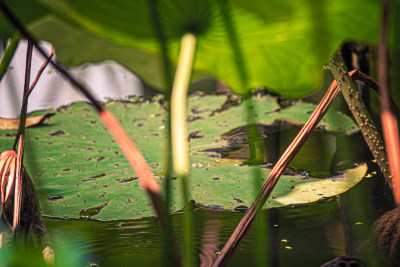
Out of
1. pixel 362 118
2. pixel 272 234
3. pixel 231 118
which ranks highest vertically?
pixel 231 118

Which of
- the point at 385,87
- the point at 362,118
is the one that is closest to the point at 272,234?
the point at 362,118

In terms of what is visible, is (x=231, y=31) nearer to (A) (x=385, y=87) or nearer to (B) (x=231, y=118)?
(A) (x=385, y=87)

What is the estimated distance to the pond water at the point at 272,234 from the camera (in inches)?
14.8

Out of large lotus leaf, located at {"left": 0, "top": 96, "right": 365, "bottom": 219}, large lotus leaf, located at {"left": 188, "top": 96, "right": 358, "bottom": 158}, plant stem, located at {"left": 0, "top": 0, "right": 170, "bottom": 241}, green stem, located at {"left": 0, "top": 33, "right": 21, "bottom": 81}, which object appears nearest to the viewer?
plant stem, located at {"left": 0, "top": 0, "right": 170, "bottom": 241}

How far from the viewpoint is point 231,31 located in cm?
26

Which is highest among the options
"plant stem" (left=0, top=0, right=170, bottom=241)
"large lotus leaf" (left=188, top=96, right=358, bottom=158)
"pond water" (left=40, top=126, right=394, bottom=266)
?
"large lotus leaf" (left=188, top=96, right=358, bottom=158)

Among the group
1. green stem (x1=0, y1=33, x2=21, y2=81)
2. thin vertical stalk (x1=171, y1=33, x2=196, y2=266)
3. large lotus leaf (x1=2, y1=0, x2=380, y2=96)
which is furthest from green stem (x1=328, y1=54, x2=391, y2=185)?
green stem (x1=0, y1=33, x2=21, y2=81)

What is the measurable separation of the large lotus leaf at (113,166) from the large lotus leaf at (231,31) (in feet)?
0.38

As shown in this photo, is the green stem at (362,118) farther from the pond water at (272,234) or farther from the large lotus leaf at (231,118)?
the large lotus leaf at (231,118)

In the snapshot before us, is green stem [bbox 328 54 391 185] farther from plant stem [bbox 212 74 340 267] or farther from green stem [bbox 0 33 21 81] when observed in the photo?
green stem [bbox 0 33 21 81]

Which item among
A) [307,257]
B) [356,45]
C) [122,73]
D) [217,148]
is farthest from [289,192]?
[122,73]

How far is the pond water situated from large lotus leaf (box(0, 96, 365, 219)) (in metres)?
0.03

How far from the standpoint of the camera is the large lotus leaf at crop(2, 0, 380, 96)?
255 millimetres

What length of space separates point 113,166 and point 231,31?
1.30 feet
